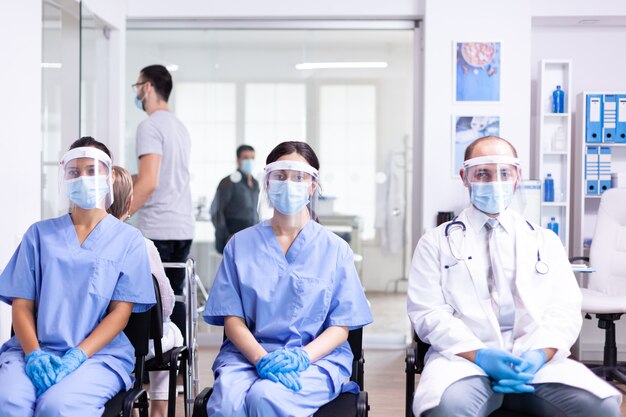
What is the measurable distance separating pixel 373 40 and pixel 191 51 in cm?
123

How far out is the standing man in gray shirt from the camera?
3621 mm

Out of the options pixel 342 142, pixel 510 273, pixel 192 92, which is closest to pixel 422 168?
pixel 342 142

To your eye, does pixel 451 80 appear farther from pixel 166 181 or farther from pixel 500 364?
pixel 500 364

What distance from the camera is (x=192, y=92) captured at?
192 inches

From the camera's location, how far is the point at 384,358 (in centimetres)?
445

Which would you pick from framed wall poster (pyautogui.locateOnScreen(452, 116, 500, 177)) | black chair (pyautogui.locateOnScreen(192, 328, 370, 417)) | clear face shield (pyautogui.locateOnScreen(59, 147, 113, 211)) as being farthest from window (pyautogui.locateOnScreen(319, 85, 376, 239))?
black chair (pyautogui.locateOnScreen(192, 328, 370, 417))

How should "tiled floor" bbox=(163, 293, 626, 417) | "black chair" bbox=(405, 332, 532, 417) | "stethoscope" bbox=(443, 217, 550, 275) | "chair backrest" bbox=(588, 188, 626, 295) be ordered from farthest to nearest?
"chair backrest" bbox=(588, 188, 626, 295) → "tiled floor" bbox=(163, 293, 626, 417) → "stethoscope" bbox=(443, 217, 550, 275) → "black chair" bbox=(405, 332, 532, 417)

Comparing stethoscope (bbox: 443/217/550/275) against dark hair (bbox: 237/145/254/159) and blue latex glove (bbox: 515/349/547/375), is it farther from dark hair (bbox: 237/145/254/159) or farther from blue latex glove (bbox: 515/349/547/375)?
dark hair (bbox: 237/145/254/159)

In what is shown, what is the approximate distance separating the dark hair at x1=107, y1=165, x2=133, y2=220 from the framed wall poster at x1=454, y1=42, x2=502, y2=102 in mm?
2489

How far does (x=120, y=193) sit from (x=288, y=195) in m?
0.72

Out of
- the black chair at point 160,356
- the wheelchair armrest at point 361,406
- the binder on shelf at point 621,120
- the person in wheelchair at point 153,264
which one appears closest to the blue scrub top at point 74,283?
the black chair at point 160,356

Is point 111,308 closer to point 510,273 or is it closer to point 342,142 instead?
point 510,273

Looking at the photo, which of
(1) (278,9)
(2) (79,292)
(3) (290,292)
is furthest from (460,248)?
(1) (278,9)

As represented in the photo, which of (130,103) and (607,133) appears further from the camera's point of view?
(130,103)
